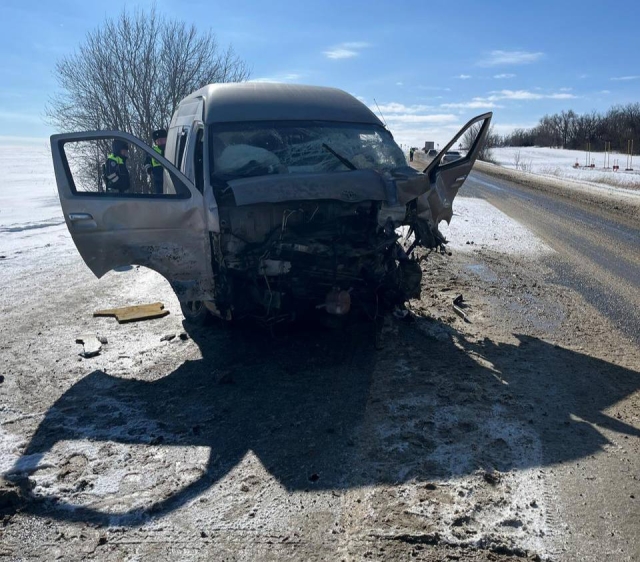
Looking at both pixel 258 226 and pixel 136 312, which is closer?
pixel 258 226

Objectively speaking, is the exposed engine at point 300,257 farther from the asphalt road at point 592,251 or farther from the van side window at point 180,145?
the asphalt road at point 592,251

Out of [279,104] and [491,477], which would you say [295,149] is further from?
[491,477]

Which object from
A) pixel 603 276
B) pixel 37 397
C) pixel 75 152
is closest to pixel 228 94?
pixel 37 397

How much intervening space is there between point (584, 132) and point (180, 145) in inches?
2950

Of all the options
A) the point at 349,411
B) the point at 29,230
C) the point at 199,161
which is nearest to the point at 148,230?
the point at 199,161

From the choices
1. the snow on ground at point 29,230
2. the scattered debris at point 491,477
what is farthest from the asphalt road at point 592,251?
the snow on ground at point 29,230

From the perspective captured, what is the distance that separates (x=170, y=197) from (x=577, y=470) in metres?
3.52

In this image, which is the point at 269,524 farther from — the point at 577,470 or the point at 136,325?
the point at 136,325

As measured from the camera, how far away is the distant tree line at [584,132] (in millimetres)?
61406

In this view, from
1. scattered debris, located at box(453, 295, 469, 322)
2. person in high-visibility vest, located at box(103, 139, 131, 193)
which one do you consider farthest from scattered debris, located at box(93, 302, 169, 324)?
person in high-visibility vest, located at box(103, 139, 131, 193)

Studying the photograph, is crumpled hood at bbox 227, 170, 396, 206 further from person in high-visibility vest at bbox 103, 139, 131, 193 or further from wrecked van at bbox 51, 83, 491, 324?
person in high-visibility vest at bbox 103, 139, 131, 193

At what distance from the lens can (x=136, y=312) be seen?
6.53 meters

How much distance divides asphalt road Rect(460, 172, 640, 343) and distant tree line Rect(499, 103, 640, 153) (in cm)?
4628

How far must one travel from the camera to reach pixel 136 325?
622 cm
